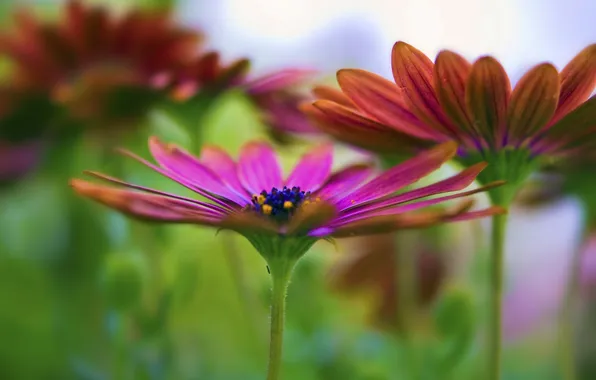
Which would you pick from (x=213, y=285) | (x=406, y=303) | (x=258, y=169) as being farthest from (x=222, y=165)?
(x=213, y=285)

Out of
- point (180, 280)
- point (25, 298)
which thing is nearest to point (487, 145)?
point (180, 280)

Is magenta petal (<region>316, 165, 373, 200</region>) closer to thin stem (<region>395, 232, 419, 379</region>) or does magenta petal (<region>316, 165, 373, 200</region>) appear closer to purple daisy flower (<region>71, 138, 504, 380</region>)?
purple daisy flower (<region>71, 138, 504, 380</region>)

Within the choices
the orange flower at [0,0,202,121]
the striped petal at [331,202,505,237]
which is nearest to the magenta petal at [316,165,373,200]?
the striped petal at [331,202,505,237]

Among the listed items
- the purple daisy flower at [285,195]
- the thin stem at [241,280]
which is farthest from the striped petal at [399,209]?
the thin stem at [241,280]

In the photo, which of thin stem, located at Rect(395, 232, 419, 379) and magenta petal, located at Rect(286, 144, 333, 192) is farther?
thin stem, located at Rect(395, 232, 419, 379)

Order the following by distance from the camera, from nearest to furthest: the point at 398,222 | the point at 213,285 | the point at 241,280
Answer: the point at 398,222 → the point at 241,280 → the point at 213,285

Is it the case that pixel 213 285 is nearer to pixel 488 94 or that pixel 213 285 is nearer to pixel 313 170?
pixel 313 170
